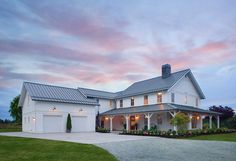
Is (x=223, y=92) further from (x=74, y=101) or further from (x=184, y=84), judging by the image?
(x=74, y=101)

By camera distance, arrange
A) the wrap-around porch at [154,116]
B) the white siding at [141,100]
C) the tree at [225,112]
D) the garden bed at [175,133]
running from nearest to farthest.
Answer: the garden bed at [175,133], the wrap-around porch at [154,116], the white siding at [141,100], the tree at [225,112]

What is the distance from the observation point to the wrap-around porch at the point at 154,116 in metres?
27.2

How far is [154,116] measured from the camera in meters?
31.7

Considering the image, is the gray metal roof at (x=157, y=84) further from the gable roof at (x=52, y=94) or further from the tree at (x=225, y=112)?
the tree at (x=225, y=112)

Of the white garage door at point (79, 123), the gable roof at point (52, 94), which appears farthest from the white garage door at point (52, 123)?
the gable roof at point (52, 94)

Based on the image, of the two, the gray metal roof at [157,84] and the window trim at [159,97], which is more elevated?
the gray metal roof at [157,84]

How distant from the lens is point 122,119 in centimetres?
3741

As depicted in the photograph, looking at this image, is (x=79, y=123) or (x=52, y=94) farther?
(x=79, y=123)

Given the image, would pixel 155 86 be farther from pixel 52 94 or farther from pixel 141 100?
pixel 52 94

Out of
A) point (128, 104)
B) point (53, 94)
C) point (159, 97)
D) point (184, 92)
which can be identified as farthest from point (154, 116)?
point (53, 94)

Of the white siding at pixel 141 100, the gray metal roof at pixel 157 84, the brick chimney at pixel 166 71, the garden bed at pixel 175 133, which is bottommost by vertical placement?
the garden bed at pixel 175 133

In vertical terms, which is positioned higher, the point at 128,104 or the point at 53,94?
the point at 53,94

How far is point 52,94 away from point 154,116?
44.3ft

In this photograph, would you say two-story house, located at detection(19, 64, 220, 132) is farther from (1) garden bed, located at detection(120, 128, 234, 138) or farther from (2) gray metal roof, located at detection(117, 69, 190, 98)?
(1) garden bed, located at detection(120, 128, 234, 138)
